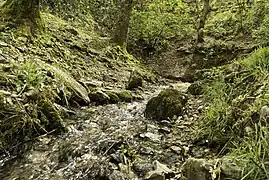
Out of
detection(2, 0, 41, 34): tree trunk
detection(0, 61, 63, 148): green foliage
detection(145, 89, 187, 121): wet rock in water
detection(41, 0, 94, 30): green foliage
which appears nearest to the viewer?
detection(0, 61, 63, 148): green foliage

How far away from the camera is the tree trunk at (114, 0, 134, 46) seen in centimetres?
821

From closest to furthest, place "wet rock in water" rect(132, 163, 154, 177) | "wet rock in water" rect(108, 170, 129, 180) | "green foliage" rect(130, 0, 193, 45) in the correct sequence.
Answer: "wet rock in water" rect(108, 170, 129, 180), "wet rock in water" rect(132, 163, 154, 177), "green foliage" rect(130, 0, 193, 45)

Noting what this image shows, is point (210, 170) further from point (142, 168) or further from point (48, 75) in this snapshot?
point (48, 75)

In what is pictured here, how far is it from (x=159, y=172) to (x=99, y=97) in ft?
8.58

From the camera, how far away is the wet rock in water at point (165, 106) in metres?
4.15

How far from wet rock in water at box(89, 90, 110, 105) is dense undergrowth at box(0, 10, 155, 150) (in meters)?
0.15

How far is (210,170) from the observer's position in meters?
2.07

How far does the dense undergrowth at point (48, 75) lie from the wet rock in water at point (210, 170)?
188 cm

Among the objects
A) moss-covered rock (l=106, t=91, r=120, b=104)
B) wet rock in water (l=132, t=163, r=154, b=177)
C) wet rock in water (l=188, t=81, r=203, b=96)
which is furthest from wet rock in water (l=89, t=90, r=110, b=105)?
wet rock in water (l=132, t=163, r=154, b=177)

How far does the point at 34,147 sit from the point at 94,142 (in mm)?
642

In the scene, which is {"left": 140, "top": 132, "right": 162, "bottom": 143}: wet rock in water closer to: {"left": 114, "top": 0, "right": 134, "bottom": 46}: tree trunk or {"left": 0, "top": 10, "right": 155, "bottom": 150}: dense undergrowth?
{"left": 0, "top": 10, "right": 155, "bottom": 150}: dense undergrowth

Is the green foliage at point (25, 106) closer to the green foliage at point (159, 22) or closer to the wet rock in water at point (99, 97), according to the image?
the wet rock in water at point (99, 97)

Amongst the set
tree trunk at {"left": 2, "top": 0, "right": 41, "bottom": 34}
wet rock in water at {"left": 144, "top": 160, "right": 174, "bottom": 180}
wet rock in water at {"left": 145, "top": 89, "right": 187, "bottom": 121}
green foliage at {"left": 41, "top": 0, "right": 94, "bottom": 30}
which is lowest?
wet rock in water at {"left": 144, "top": 160, "right": 174, "bottom": 180}

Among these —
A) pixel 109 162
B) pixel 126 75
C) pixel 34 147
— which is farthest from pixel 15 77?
pixel 126 75
